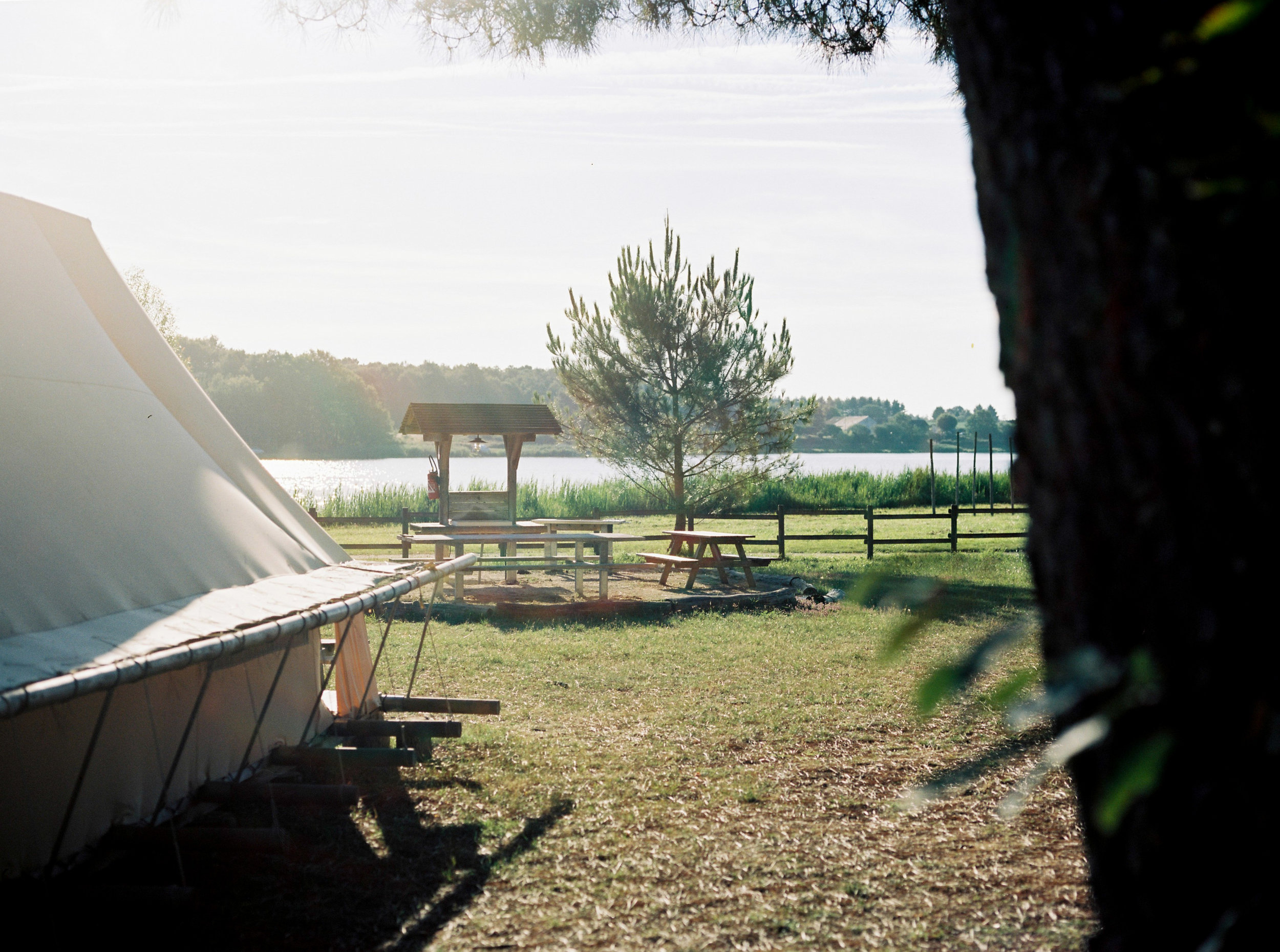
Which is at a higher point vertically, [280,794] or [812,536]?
[280,794]

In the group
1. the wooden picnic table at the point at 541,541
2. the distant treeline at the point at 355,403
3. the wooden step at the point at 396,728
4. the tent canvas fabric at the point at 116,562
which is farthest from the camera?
the distant treeline at the point at 355,403

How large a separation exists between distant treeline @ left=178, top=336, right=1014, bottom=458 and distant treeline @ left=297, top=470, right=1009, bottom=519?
43.9 meters

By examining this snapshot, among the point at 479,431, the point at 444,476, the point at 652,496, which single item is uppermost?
the point at 479,431

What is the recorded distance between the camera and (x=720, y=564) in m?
16.2

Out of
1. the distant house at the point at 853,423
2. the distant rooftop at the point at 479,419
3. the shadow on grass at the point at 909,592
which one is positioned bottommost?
the shadow on grass at the point at 909,592


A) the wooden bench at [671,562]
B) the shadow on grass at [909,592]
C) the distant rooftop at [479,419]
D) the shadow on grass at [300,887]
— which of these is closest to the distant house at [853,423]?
the distant rooftop at [479,419]

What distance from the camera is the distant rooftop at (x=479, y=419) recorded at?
58.0 feet

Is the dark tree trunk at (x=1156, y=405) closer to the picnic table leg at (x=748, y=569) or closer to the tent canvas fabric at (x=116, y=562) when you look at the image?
the tent canvas fabric at (x=116, y=562)

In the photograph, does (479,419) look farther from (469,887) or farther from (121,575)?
(469,887)

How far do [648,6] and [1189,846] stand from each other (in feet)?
31.3

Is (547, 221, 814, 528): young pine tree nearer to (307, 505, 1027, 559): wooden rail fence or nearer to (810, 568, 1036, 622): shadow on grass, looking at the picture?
(307, 505, 1027, 559): wooden rail fence

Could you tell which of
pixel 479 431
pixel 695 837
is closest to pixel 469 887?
pixel 695 837

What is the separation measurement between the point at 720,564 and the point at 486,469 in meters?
86.3

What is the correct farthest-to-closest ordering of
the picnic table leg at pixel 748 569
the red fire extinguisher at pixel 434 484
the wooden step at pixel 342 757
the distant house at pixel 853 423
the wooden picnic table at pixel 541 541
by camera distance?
the distant house at pixel 853 423 → the red fire extinguisher at pixel 434 484 → the picnic table leg at pixel 748 569 → the wooden picnic table at pixel 541 541 → the wooden step at pixel 342 757
